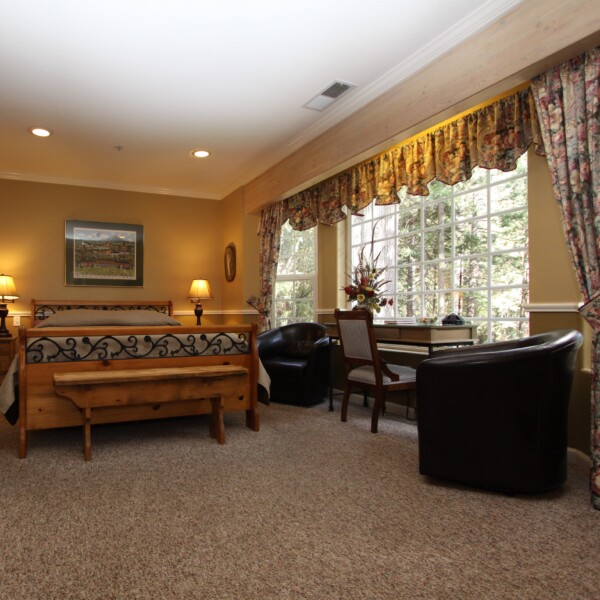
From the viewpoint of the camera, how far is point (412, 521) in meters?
2.11

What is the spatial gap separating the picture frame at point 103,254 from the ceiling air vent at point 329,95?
327 centimetres

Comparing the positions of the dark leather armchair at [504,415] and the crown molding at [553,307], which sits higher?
the crown molding at [553,307]

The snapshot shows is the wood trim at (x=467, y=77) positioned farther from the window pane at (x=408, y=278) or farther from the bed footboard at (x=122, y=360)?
the bed footboard at (x=122, y=360)

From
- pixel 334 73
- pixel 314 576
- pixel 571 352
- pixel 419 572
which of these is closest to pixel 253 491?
pixel 314 576

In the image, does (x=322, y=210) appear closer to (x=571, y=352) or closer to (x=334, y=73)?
(x=334, y=73)

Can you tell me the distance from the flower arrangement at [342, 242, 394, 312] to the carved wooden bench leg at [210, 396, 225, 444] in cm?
163

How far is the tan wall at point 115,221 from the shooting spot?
5797mm

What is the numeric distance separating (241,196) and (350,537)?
482 centimetres

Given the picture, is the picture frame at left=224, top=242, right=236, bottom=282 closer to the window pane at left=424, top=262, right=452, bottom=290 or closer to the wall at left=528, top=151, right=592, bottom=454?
the window pane at left=424, top=262, right=452, bottom=290

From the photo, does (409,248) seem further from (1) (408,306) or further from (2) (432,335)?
(2) (432,335)

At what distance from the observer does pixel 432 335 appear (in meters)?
3.60

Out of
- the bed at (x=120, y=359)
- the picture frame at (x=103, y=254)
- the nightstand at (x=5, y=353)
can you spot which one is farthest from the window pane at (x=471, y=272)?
the nightstand at (x=5, y=353)

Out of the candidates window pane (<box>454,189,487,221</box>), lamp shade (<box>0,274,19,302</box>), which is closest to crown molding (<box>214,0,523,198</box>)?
window pane (<box>454,189,487,221</box>)

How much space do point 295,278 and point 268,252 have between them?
1.48 ft
